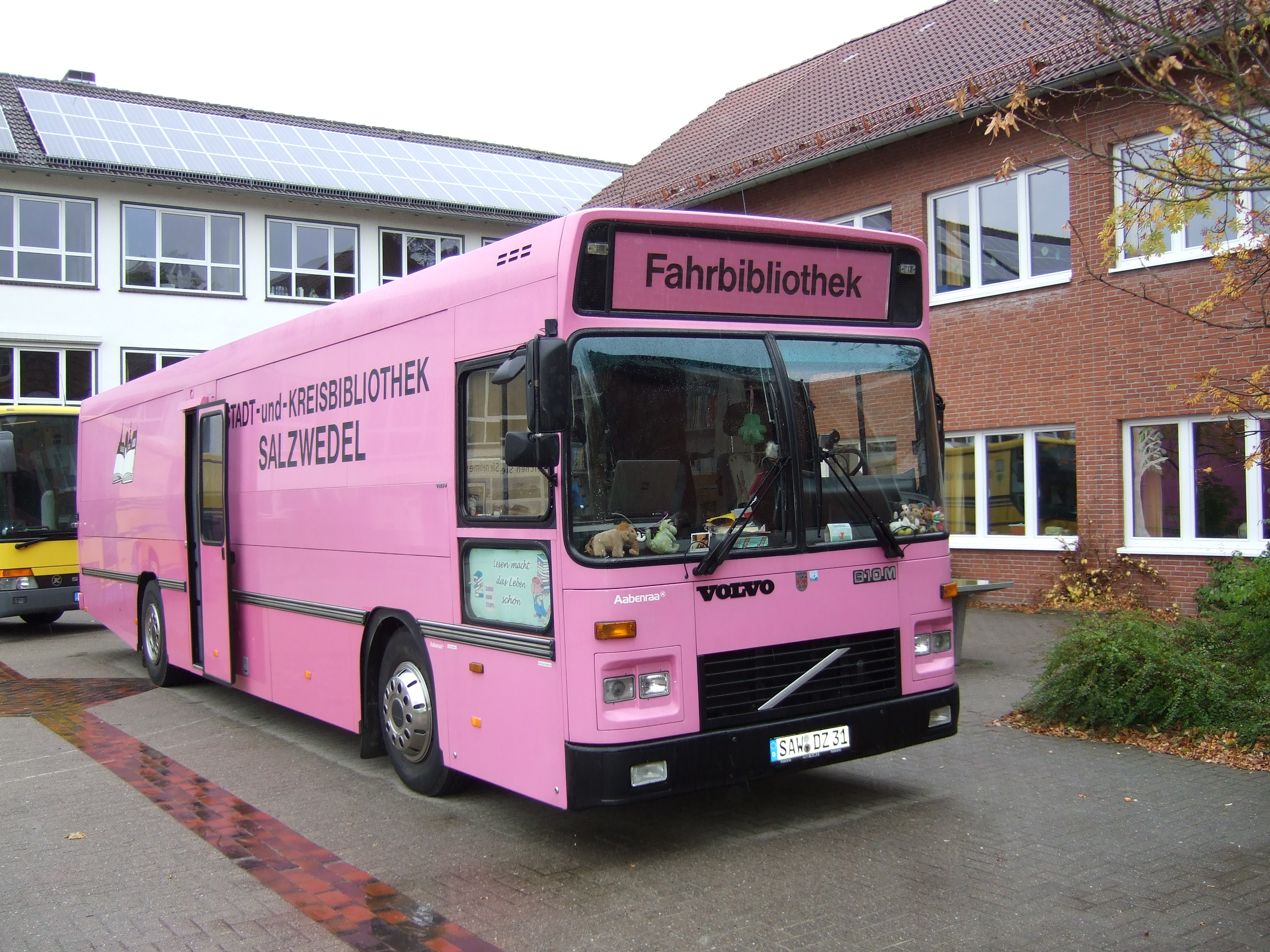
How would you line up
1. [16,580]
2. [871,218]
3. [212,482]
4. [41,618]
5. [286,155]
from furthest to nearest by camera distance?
[286,155]
[41,618]
[871,218]
[16,580]
[212,482]

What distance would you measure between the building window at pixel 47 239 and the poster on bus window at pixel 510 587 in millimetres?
25152

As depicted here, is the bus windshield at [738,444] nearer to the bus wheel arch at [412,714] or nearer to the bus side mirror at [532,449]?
A: the bus side mirror at [532,449]

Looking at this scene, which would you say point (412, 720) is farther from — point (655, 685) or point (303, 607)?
point (655, 685)

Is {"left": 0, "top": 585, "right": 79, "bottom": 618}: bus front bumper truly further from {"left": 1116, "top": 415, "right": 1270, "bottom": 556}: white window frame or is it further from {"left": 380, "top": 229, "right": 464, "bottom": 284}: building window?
{"left": 380, "top": 229, "right": 464, "bottom": 284}: building window

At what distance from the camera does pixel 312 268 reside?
102 ft

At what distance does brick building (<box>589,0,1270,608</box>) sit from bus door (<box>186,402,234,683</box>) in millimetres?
6680

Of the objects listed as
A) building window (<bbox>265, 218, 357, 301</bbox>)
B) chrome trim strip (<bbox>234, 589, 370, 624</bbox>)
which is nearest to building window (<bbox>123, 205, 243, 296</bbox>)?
building window (<bbox>265, 218, 357, 301</bbox>)

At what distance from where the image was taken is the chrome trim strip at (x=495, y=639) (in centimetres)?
550

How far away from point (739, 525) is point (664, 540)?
42cm

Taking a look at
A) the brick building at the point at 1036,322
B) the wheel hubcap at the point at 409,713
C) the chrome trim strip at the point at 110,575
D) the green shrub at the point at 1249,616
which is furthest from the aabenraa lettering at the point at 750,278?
the chrome trim strip at the point at 110,575

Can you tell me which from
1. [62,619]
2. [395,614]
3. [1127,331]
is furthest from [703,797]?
[62,619]

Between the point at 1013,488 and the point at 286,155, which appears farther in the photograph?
the point at 286,155

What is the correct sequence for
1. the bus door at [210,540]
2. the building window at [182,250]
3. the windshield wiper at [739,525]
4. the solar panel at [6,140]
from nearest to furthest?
the windshield wiper at [739,525]
the bus door at [210,540]
the solar panel at [6,140]
the building window at [182,250]

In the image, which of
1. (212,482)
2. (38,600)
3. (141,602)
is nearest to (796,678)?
(212,482)
